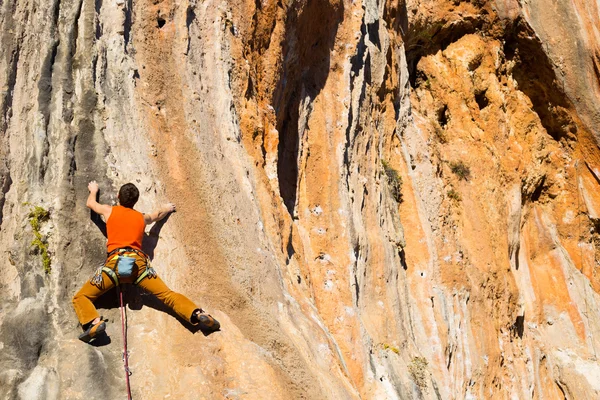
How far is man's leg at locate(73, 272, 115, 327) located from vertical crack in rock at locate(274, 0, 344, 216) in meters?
3.34

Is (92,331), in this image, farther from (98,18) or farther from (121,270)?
(98,18)

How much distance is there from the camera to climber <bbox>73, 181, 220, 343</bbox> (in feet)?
18.7

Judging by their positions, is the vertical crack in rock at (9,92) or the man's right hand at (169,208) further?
the man's right hand at (169,208)

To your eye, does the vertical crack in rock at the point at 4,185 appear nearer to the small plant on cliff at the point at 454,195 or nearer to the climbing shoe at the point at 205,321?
the climbing shoe at the point at 205,321

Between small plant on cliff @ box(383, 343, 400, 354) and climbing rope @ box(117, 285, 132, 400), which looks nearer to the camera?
climbing rope @ box(117, 285, 132, 400)

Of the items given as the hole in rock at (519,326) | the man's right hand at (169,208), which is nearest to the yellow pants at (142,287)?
the man's right hand at (169,208)

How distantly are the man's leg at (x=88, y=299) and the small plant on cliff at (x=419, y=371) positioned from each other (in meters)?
4.21

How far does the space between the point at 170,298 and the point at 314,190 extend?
11.4 ft

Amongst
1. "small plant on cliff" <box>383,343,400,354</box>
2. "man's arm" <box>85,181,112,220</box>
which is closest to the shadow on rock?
"man's arm" <box>85,181,112,220</box>

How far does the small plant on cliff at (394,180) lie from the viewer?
36.7ft

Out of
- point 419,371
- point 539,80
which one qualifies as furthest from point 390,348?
point 539,80

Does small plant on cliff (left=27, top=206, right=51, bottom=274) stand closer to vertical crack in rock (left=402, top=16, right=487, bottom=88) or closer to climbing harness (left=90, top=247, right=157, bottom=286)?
climbing harness (left=90, top=247, right=157, bottom=286)

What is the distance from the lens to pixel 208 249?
6703 mm

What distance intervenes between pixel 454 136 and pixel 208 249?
24.9ft
